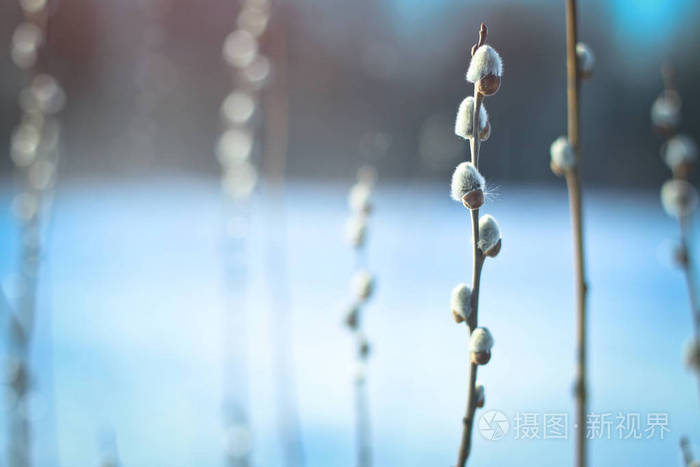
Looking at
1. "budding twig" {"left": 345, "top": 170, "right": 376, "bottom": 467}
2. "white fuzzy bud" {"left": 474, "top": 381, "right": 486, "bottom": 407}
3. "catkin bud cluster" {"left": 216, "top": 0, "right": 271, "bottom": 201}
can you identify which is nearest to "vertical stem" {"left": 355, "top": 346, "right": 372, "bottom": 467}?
"budding twig" {"left": 345, "top": 170, "right": 376, "bottom": 467}

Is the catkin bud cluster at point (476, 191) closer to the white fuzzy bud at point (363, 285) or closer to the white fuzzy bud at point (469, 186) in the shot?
the white fuzzy bud at point (469, 186)

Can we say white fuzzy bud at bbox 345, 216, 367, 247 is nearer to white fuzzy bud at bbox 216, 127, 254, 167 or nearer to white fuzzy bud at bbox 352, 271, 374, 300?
white fuzzy bud at bbox 352, 271, 374, 300

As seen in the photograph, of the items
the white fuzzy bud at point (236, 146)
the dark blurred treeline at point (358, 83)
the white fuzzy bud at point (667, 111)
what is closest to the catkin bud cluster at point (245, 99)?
the white fuzzy bud at point (236, 146)

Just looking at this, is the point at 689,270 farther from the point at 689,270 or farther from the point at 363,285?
the point at 363,285

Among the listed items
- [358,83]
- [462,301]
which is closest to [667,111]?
[462,301]

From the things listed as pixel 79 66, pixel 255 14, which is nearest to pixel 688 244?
pixel 255 14

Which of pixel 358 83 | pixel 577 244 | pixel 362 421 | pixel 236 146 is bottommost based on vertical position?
pixel 362 421

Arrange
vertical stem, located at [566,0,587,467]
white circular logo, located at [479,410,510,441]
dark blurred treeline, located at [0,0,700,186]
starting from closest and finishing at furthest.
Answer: vertical stem, located at [566,0,587,467]
white circular logo, located at [479,410,510,441]
dark blurred treeline, located at [0,0,700,186]
